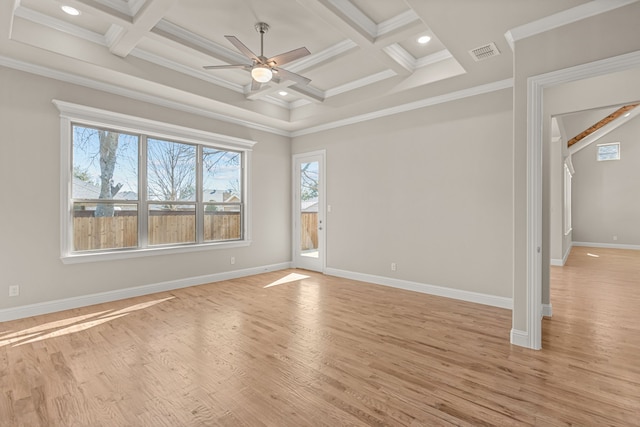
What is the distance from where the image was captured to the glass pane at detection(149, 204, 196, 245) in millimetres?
4871

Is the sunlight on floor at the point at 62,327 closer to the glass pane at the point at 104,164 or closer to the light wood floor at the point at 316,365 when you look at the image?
the light wood floor at the point at 316,365

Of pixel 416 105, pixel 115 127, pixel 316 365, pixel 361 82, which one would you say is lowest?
pixel 316 365

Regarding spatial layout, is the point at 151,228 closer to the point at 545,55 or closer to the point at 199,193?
the point at 199,193

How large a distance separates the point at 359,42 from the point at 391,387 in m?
3.31

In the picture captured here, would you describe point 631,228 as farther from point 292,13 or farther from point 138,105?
point 138,105

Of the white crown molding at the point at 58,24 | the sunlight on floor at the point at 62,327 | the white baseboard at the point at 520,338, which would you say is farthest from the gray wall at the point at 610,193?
the white crown molding at the point at 58,24

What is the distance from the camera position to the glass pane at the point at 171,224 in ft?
16.0

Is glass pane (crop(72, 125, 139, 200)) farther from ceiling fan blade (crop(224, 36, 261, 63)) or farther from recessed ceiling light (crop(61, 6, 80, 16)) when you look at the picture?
ceiling fan blade (crop(224, 36, 261, 63))

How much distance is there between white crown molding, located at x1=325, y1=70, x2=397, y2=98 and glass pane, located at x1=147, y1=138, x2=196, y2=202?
100 inches

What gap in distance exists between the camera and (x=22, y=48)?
130 inches

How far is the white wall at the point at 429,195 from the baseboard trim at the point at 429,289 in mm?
78

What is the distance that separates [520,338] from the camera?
115 inches

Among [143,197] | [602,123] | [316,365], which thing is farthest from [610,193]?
[143,197]

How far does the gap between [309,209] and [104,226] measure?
3574mm
